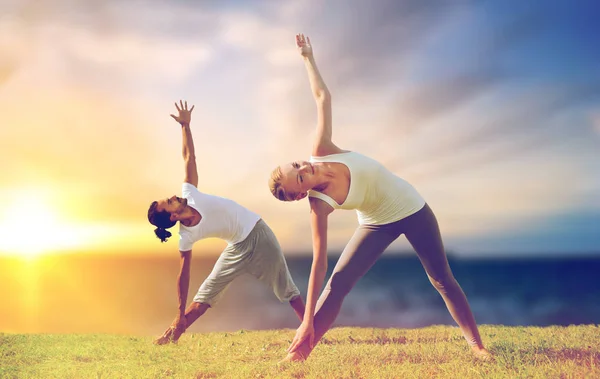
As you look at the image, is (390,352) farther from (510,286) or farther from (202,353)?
(510,286)

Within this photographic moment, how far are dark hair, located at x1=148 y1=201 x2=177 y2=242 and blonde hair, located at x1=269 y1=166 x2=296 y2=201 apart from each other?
1.38 meters

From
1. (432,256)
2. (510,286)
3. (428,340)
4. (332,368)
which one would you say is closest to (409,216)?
(432,256)

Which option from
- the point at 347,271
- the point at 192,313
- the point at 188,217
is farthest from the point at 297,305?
the point at 188,217

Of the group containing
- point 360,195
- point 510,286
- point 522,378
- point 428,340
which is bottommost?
point 510,286

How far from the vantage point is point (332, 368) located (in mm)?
5035

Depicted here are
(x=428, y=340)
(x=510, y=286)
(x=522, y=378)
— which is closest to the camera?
Result: (x=522, y=378)

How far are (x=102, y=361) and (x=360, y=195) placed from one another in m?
3.32

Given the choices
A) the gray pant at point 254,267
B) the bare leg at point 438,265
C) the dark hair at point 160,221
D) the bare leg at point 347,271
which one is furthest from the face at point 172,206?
the bare leg at point 438,265

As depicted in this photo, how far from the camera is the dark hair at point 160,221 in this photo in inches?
209

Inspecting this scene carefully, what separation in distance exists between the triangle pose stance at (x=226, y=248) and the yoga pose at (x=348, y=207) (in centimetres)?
111

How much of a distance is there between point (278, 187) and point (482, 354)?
8.47 feet

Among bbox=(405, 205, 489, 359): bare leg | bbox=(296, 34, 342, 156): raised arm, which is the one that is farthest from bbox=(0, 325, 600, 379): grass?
bbox=(296, 34, 342, 156): raised arm

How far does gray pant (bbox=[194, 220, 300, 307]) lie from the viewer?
5.82 m

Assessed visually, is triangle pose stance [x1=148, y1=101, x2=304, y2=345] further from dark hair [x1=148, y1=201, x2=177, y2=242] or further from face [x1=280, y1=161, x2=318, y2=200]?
face [x1=280, y1=161, x2=318, y2=200]
